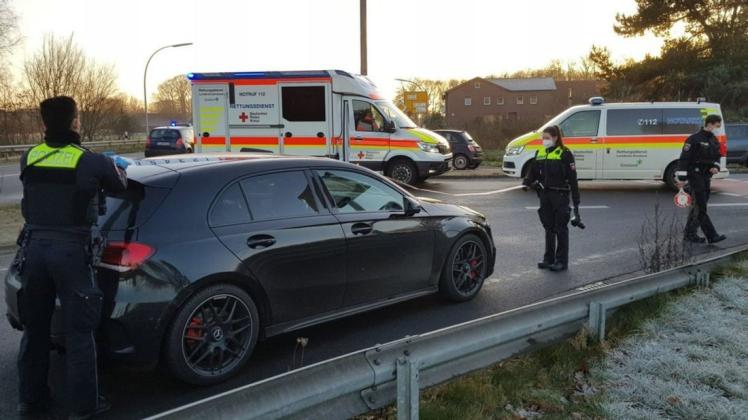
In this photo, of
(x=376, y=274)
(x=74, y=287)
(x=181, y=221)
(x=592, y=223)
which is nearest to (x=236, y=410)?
(x=74, y=287)

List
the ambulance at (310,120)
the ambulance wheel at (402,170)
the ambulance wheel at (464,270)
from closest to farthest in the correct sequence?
1. the ambulance wheel at (464,270)
2. the ambulance at (310,120)
3. the ambulance wheel at (402,170)

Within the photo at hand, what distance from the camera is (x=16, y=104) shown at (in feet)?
120

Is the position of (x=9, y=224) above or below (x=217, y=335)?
below

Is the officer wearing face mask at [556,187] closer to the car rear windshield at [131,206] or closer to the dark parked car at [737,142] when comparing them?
the car rear windshield at [131,206]

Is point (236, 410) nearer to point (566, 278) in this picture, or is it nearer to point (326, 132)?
point (566, 278)

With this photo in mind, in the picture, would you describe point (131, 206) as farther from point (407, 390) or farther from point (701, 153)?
point (701, 153)

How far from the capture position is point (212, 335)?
397 centimetres

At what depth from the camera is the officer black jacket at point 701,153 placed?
8023mm

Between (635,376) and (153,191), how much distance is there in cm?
326

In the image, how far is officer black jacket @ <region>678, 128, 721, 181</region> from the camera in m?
8.02

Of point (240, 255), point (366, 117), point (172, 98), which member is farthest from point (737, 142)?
point (172, 98)

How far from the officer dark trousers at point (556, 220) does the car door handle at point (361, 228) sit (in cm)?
300

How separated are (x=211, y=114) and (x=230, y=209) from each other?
39.1 ft

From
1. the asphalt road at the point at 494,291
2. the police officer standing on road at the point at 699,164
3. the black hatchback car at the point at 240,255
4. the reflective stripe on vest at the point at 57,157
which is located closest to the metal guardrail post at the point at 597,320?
the asphalt road at the point at 494,291
